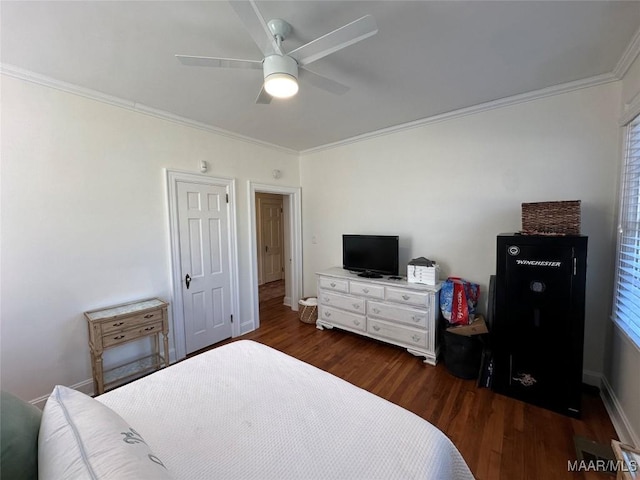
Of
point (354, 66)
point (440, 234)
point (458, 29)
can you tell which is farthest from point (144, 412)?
point (440, 234)

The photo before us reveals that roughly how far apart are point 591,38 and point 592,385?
2.77 metres

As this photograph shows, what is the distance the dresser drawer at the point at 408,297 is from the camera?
2.72 m

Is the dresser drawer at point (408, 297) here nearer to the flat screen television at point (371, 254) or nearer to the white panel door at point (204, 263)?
the flat screen television at point (371, 254)

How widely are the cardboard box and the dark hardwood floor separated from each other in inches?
17.3

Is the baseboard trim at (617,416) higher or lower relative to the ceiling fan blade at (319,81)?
lower

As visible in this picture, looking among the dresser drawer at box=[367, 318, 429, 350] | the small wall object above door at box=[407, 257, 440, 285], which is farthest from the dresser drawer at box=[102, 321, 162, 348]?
the small wall object above door at box=[407, 257, 440, 285]

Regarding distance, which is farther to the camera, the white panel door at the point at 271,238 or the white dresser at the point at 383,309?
the white panel door at the point at 271,238

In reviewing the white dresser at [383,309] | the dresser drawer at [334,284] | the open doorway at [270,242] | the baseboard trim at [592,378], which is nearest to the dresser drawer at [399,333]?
the white dresser at [383,309]

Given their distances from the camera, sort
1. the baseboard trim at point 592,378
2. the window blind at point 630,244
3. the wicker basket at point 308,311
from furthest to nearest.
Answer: the wicker basket at point 308,311
the baseboard trim at point 592,378
the window blind at point 630,244

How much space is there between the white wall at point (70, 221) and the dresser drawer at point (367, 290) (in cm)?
215

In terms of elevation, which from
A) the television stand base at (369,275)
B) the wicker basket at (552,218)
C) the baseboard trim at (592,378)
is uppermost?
the wicker basket at (552,218)

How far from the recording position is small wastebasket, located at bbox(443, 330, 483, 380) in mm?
2422

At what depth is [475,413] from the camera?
2.03 meters

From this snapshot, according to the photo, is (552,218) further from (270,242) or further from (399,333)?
(270,242)
